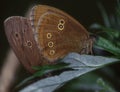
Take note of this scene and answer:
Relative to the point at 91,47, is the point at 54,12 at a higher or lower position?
higher

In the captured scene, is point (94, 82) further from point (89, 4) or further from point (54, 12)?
point (89, 4)

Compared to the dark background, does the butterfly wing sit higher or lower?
higher

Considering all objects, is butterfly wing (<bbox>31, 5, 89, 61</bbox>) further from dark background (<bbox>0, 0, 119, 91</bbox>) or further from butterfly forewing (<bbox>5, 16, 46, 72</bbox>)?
dark background (<bbox>0, 0, 119, 91</bbox>)

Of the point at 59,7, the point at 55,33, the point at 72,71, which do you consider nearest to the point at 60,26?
the point at 55,33

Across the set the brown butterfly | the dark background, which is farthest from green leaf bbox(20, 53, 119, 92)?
the dark background

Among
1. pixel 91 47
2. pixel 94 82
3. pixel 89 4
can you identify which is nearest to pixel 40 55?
pixel 91 47

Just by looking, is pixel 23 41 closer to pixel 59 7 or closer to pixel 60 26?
pixel 60 26
